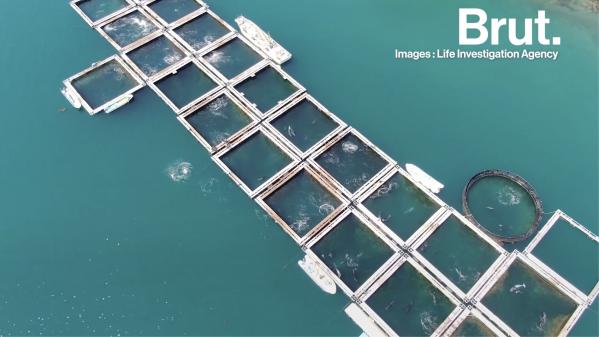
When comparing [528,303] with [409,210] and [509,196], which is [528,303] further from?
[409,210]

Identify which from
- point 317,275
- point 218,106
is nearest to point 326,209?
point 317,275

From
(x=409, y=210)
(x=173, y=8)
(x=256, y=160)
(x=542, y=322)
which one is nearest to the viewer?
(x=542, y=322)

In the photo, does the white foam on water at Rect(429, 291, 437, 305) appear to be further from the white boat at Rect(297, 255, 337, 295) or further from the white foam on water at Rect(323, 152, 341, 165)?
the white foam on water at Rect(323, 152, 341, 165)

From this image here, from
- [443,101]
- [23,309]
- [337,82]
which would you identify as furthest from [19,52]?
[443,101]

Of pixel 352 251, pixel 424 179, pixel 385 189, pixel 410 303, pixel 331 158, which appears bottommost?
pixel 410 303

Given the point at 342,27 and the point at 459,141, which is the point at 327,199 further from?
the point at 342,27

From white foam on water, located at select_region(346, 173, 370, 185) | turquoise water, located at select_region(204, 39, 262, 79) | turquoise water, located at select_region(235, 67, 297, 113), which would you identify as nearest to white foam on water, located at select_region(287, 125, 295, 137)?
turquoise water, located at select_region(235, 67, 297, 113)

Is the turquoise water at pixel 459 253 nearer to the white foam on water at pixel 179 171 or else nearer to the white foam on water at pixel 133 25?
the white foam on water at pixel 179 171

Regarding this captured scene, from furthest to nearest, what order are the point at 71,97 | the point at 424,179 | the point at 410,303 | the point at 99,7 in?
the point at 99,7, the point at 71,97, the point at 424,179, the point at 410,303
